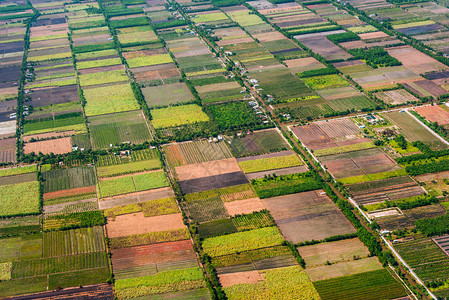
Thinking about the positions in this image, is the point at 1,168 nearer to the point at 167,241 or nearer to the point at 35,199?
the point at 35,199

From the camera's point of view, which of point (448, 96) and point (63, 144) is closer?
point (63, 144)

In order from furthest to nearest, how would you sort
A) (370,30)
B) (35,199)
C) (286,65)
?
1. (370,30)
2. (286,65)
3. (35,199)

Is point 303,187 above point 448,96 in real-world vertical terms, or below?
below

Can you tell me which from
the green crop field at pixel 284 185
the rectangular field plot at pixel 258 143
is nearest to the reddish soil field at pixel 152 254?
the green crop field at pixel 284 185

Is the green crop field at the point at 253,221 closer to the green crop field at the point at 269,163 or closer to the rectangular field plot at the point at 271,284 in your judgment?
the rectangular field plot at the point at 271,284

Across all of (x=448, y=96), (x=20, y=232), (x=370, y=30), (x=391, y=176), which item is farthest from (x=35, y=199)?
(x=370, y=30)

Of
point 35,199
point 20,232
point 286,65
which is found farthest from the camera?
point 286,65

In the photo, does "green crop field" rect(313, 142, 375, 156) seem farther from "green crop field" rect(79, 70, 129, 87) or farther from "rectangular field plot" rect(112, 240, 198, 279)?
"green crop field" rect(79, 70, 129, 87)
